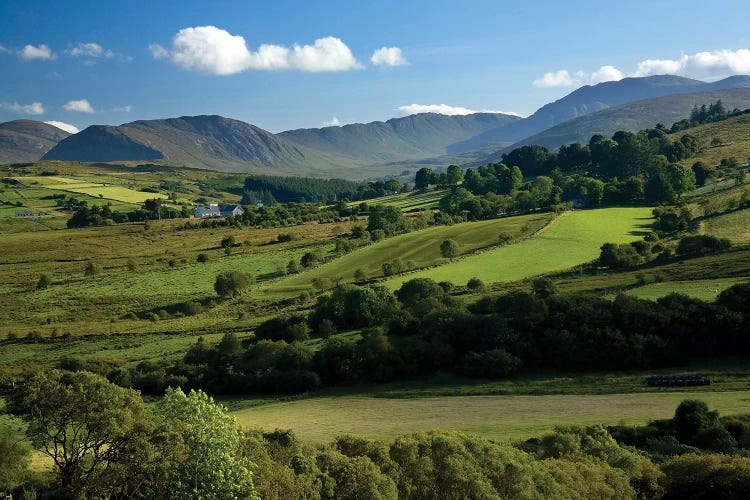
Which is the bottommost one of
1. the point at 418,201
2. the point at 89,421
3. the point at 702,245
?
the point at 89,421

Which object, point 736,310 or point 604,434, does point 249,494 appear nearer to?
point 604,434

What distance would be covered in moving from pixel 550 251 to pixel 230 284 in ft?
131

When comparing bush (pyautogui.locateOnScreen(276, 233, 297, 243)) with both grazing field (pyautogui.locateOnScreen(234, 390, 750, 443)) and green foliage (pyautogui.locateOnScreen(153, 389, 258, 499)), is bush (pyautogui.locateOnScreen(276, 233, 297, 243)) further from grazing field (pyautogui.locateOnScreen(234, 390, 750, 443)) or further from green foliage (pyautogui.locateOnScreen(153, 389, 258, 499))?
green foliage (pyautogui.locateOnScreen(153, 389, 258, 499))

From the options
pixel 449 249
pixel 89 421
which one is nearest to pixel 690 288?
pixel 449 249

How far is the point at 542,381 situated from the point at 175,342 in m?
33.4

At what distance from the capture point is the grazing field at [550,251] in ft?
244

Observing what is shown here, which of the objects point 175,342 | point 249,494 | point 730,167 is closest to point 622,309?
point 249,494

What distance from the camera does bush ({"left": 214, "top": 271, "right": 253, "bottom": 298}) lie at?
255ft

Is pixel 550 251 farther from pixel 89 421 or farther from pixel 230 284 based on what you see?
pixel 89 421

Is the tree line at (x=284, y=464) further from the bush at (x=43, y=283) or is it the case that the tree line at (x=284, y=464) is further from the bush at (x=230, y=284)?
the bush at (x=43, y=283)

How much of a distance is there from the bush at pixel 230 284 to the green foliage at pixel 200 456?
55602 mm

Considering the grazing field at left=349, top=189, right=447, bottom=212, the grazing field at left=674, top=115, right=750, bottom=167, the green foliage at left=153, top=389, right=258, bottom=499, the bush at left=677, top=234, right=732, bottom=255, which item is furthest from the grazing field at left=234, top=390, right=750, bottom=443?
the grazing field at left=674, top=115, right=750, bottom=167

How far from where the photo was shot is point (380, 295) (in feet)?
200

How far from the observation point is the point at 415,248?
9369cm
